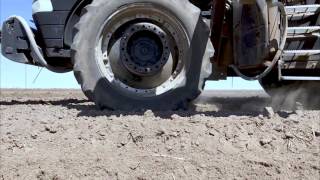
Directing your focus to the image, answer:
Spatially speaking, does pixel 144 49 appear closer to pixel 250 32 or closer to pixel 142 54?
pixel 142 54

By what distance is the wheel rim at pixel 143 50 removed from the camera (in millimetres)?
6227

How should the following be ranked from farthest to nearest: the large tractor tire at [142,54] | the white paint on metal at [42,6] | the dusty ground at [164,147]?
the white paint on metal at [42,6]
the large tractor tire at [142,54]
the dusty ground at [164,147]

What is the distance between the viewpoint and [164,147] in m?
4.61

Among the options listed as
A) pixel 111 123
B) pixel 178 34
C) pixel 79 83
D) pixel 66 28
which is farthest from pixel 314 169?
pixel 66 28

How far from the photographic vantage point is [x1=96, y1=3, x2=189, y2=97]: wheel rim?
20.4ft

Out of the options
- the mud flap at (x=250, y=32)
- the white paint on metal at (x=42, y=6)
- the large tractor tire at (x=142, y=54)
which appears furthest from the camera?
the white paint on metal at (x=42, y=6)

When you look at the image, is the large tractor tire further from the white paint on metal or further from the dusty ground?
the white paint on metal

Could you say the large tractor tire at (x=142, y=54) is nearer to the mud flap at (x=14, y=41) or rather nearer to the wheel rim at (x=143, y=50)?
the wheel rim at (x=143, y=50)

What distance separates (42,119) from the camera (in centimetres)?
560

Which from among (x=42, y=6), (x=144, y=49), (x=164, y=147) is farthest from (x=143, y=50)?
(x=42, y=6)

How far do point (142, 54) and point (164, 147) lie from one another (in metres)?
1.87

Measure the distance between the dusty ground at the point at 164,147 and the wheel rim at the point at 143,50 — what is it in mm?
781

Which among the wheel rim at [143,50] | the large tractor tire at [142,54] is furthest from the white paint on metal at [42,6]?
the wheel rim at [143,50]

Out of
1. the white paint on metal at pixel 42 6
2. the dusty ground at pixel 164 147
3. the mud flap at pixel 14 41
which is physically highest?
the white paint on metal at pixel 42 6
